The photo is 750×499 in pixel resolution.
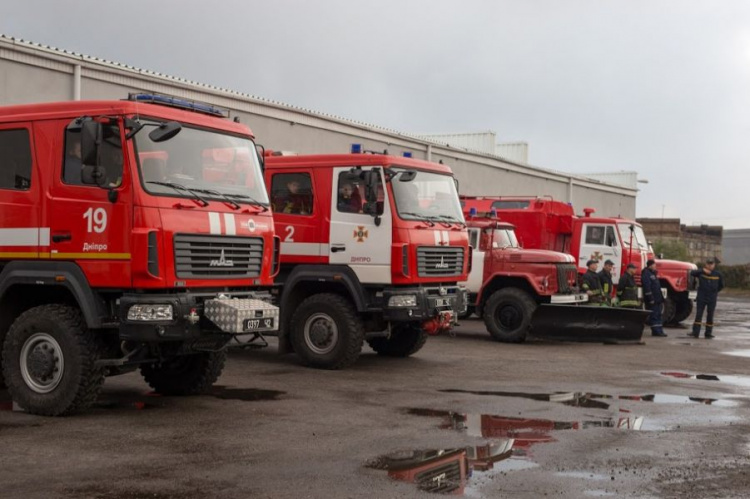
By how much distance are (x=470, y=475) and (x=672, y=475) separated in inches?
60.1

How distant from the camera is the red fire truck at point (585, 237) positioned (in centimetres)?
2242

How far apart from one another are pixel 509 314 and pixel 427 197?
17.2ft

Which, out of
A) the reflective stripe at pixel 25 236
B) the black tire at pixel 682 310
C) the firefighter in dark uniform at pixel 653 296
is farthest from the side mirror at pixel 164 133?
the black tire at pixel 682 310

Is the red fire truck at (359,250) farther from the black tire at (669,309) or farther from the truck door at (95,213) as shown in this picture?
the black tire at (669,309)

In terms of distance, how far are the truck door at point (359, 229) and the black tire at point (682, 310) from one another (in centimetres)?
1335

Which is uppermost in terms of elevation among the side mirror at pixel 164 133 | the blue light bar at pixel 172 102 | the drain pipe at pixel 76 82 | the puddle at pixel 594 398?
the drain pipe at pixel 76 82

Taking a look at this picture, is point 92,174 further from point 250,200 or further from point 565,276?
point 565,276

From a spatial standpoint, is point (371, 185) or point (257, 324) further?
point (371, 185)

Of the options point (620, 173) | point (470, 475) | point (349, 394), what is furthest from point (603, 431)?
point (620, 173)

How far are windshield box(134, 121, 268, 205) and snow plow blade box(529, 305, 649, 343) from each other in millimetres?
8802

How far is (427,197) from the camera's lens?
13148 mm

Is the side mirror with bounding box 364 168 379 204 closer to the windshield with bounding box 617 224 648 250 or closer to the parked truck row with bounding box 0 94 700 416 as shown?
the parked truck row with bounding box 0 94 700 416

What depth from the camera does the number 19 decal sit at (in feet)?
28.1

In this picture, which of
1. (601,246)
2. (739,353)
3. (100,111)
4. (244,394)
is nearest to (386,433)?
(244,394)
